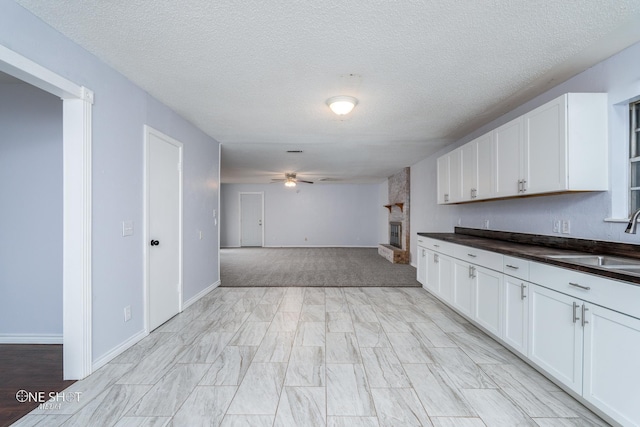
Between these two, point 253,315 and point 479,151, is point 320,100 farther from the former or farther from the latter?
point 253,315

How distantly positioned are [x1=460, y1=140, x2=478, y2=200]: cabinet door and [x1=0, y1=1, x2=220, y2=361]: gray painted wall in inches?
152

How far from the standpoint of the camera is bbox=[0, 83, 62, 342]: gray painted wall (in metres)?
2.81

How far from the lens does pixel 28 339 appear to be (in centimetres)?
283

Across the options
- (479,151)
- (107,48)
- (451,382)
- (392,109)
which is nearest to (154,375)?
(451,382)

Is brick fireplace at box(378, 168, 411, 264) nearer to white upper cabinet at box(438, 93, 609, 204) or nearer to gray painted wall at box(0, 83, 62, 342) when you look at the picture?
white upper cabinet at box(438, 93, 609, 204)

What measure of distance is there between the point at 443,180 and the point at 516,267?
8.15 ft

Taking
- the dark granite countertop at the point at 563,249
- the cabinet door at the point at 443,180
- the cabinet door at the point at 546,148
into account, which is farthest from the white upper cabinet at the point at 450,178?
the cabinet door at the point at 546,148

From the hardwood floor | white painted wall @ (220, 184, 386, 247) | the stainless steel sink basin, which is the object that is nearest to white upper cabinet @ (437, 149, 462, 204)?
the stainless steel sink basin

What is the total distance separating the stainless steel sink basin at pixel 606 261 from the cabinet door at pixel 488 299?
0.60m

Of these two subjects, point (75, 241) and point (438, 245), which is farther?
point (438, 245)

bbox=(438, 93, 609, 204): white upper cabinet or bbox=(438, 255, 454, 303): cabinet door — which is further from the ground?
bbox=(438, 93, 609, 204): white upper cabinet

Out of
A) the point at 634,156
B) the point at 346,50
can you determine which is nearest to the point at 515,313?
the point at 634,156

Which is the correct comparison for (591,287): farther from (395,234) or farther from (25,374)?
(395,234)

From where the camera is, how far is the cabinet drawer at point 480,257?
9.07 feet
